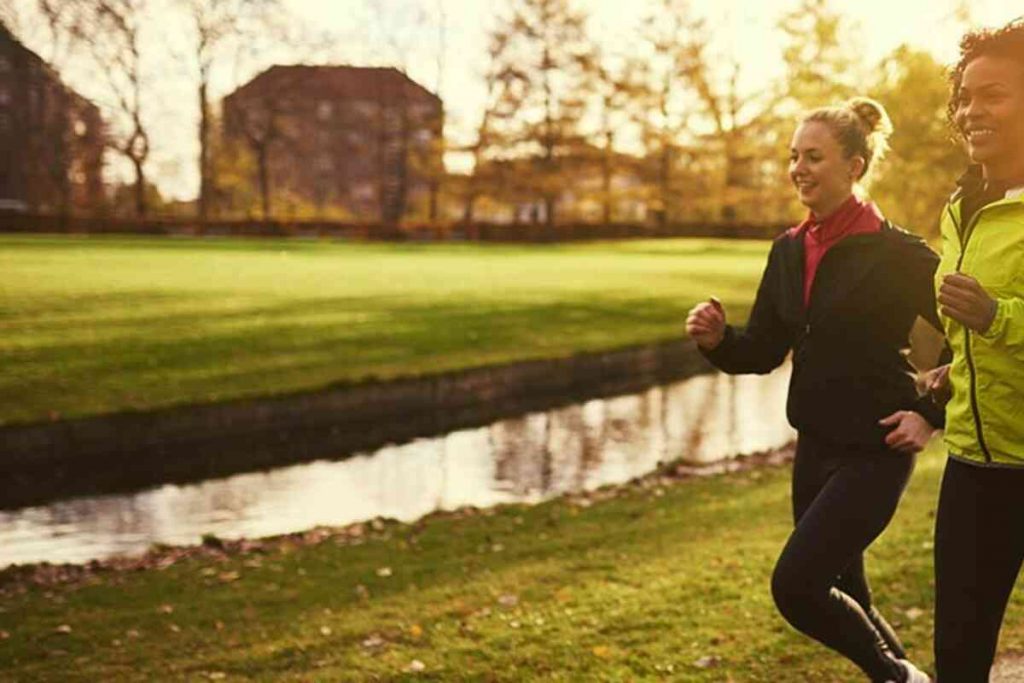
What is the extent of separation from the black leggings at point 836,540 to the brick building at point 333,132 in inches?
2503

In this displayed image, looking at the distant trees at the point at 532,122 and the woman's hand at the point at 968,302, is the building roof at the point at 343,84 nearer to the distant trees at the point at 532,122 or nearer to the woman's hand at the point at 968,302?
the distant trees at the point at 532,122

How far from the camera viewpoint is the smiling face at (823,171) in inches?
167

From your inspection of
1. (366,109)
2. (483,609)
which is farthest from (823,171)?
(366,109)

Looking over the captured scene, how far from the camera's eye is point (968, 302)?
294cm

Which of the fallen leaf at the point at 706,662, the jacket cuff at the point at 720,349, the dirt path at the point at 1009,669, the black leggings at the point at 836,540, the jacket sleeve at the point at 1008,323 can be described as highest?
the jacket sleeve at the point at 1008,323

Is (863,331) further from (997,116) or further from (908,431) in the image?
(997,116)

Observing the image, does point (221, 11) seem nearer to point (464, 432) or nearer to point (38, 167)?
point (38, 167)

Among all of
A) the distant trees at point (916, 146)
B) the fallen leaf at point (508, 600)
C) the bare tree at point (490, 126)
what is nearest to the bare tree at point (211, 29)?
the bare tree at point (490, 126)

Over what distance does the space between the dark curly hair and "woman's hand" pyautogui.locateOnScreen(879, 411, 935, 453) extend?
1071 millimetres

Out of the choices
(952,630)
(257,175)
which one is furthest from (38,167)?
(952,630)

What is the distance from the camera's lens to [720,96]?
69500 millimetres

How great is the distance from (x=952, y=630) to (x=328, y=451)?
39.9 feet

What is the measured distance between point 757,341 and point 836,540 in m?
0.89

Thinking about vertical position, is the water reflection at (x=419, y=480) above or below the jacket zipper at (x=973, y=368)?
below
